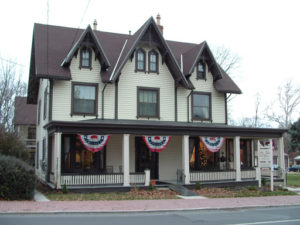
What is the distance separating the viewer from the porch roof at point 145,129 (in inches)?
765

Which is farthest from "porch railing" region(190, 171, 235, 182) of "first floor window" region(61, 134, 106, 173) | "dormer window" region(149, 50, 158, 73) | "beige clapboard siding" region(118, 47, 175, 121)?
"dormer window" region(149, 50, 158, 73)

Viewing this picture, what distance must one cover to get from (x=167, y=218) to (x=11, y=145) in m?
13.6

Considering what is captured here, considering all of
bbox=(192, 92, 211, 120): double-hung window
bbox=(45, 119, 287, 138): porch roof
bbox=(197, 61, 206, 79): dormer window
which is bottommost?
bbox=(45, 119, 287, 138): porch roof

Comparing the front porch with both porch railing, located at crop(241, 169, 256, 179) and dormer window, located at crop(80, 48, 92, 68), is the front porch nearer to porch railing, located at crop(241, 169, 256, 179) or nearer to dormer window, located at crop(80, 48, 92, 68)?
porch railing, located at crop(241, 169, 256, 179)

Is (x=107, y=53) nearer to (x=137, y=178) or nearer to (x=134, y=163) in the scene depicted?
(x=134, y=163)

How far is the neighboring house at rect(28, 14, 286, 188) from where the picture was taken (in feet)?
68.0

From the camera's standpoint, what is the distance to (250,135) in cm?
2364

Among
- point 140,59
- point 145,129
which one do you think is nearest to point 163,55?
point 140,59

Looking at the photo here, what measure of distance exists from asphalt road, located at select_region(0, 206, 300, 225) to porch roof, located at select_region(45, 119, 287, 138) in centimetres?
702

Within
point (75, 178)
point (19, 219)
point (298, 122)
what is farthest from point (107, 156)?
point (298, 122)

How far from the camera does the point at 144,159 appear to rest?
79.0 ft

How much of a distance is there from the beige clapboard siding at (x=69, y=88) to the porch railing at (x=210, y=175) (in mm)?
6818

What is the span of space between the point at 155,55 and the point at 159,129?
5.79 metres

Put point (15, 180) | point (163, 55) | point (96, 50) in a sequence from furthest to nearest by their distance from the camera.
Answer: point (163, 55)
point (96, 50)
point (15, 180)
